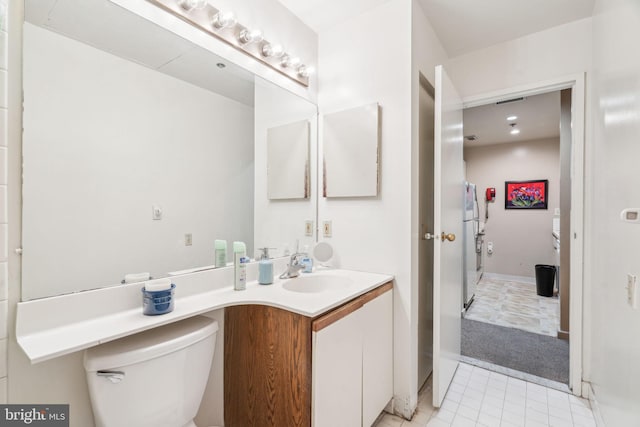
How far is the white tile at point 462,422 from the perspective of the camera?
1.64 metres

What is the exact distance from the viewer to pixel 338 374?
4.15 ft

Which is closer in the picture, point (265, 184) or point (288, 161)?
point (265, 184)

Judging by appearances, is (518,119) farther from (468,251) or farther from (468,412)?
(468,412)

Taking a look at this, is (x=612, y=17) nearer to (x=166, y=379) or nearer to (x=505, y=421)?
(x=505, y=421)

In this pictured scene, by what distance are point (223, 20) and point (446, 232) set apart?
5.64ft

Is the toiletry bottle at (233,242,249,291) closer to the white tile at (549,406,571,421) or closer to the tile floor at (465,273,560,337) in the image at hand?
the white tile at (549,406,571,421)

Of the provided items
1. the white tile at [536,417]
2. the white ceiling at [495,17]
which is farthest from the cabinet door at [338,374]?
the white ceiling at [495,17]

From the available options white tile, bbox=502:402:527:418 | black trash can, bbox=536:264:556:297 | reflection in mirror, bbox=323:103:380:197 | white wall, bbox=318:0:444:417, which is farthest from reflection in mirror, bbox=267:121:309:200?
black trash can, bbox=536:264:556:297

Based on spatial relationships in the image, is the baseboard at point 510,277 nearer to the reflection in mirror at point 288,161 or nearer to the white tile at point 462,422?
the white tile at point 462,422

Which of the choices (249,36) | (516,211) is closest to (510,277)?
(516,211)

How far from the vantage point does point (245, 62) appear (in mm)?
1606

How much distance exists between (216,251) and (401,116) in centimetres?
130

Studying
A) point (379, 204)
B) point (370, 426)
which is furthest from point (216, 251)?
point (370, 426)

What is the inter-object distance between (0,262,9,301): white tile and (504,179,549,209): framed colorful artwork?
594 centimetres
